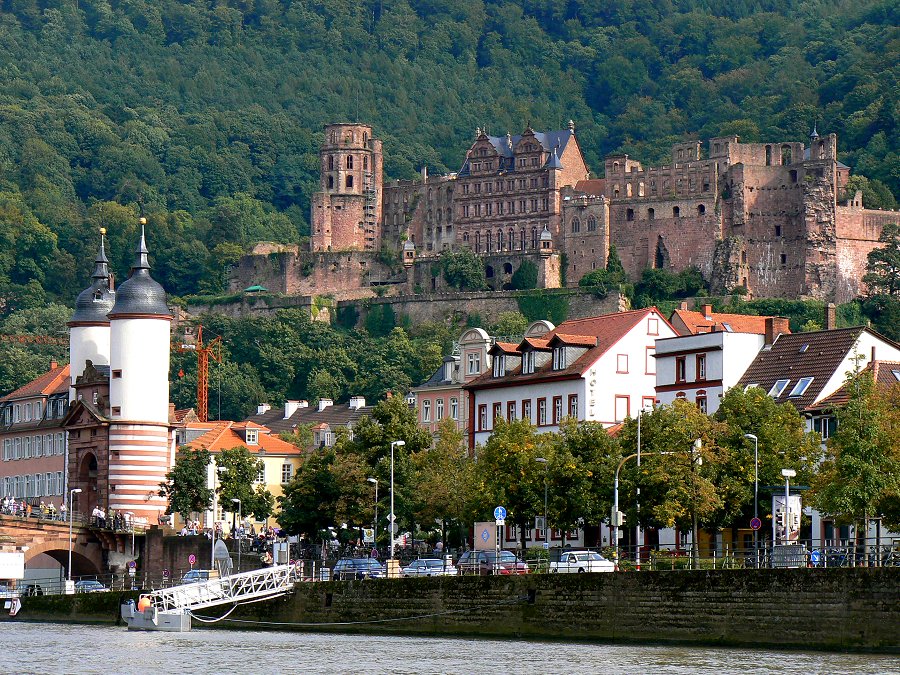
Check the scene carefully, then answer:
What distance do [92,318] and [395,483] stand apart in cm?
2622

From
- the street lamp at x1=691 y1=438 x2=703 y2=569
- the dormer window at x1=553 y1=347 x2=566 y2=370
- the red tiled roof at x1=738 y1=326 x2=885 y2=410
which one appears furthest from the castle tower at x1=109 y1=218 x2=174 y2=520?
the street lamp at x1=691 y1=438 x2=703 y2=569

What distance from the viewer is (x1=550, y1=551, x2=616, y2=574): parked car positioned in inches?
3113

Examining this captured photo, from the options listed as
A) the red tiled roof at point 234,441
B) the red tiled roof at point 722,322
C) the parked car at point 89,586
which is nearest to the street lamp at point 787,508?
the red tiled roof at point 722,322

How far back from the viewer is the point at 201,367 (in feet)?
641

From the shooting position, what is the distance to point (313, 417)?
15600 centimetres

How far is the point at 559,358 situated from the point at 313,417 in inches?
2020

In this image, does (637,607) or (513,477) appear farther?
(513,477)

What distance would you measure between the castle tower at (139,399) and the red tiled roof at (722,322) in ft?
81.4

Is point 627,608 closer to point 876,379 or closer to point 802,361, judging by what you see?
point 876,379

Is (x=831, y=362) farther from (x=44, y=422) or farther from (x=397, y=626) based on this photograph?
(x=44, y=422)

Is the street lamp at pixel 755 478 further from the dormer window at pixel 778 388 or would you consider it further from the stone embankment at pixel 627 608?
the stone embankment at pixel 627 608

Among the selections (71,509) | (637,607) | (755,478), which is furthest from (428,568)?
(71,509)

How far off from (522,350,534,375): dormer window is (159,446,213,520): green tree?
48.9 feet

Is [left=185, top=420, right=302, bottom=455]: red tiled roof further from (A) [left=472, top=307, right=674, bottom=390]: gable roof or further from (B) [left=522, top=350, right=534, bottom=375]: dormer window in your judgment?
(B) [left=522, top=350, right=534, bottom=375]: dormer window
